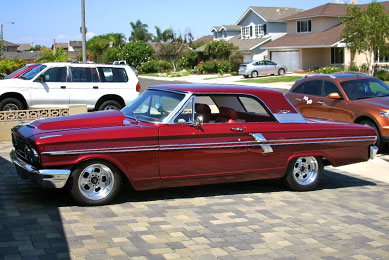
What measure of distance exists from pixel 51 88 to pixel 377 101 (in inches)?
330

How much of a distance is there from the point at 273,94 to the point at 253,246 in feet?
9.95

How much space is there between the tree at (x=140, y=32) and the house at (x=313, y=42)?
81114mm

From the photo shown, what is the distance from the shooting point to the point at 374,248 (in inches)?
223

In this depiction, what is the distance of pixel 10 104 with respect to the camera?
46.0 feet

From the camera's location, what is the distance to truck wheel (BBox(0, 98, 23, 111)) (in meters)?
14.0

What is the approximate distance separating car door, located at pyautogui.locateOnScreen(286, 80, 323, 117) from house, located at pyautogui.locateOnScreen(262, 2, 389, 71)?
35.5 meters

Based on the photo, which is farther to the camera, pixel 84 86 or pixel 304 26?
pixel 304 26

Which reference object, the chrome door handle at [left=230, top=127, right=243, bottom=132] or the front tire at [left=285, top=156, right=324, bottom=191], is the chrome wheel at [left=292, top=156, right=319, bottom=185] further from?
the chrome door handle at [left=230, top=127, right=243, bottom=132]

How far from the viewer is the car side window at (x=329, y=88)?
12438mm

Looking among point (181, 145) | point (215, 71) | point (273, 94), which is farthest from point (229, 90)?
point (215, 71)

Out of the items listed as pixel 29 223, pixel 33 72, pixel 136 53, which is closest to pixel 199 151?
pixel 29 223

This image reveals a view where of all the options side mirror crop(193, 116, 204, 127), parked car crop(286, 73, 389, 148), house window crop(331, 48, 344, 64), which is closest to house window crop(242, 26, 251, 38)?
house window crop(331, 48, 344, 64)

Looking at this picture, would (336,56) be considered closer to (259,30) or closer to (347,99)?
(259,30)

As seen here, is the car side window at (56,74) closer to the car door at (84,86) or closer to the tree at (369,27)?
the car door at (84,86)
